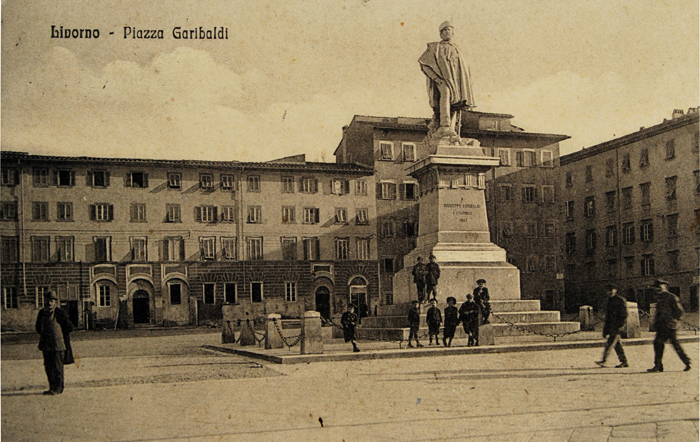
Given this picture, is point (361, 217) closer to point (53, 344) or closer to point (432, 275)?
point (432, 275)

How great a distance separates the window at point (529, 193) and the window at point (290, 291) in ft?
55.0

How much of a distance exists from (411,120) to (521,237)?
1052 centimetres

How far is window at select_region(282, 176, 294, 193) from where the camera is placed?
39438mm

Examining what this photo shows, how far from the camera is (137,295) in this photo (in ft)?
125

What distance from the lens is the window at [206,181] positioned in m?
36.3

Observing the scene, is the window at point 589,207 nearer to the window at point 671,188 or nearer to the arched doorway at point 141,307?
the window at point 671,188

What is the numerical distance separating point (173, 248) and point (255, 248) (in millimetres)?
4334

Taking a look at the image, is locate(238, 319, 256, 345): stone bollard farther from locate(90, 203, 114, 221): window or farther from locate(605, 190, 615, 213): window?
locate(605, 190, 615, 213): window

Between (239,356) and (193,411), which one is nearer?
(193,411)

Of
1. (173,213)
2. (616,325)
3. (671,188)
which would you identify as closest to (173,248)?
(173,213)

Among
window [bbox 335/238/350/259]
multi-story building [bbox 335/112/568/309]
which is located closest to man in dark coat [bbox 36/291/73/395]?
window [bbox 335/238/350/259]

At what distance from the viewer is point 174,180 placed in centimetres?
3569

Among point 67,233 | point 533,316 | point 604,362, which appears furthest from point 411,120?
point 604,362

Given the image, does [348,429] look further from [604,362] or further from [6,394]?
[604,362]
